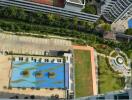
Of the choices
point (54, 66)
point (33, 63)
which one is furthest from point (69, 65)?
point (33, 63)

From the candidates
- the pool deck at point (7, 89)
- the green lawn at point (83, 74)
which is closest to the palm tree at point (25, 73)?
the pool deck at point (7, 89)

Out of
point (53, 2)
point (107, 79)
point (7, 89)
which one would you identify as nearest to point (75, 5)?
point (53, 2)

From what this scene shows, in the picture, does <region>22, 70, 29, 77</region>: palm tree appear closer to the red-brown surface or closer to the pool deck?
the pool deck

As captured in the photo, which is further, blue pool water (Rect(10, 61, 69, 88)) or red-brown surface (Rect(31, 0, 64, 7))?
red-brown surface (Rect(31, 0, 64, 7))

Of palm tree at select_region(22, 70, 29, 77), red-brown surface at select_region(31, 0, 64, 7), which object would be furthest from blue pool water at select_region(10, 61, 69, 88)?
red-brown surface at select_region(31, 0, 64, 7)

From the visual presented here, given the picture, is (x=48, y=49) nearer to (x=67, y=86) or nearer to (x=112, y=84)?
(x=67, y=86)

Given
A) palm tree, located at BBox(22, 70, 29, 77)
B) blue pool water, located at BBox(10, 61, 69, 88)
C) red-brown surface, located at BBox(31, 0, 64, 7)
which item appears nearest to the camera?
blue pool water, located at BBox(10, 61, 69, 88)
